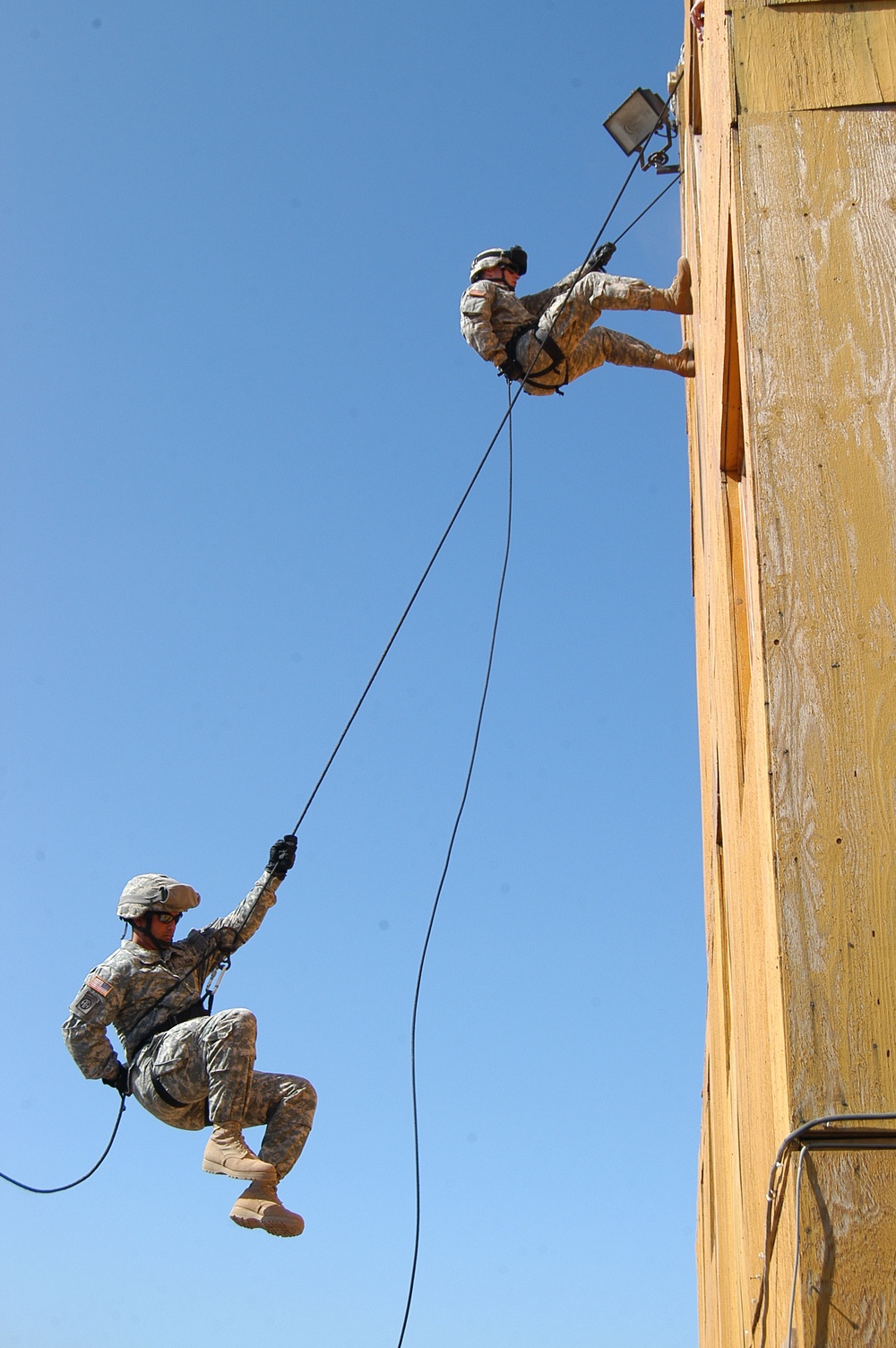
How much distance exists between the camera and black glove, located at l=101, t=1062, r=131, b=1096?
23.8 feet

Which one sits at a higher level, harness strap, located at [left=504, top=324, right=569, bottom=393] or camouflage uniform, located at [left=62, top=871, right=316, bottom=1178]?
harness strap, located at [left=504, top=324, right=569, bottom=393]

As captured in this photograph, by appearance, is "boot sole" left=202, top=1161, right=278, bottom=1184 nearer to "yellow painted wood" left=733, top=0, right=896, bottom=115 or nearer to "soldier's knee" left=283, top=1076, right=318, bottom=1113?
"soldier's knee" left=283, top=1076, right=318, bottom=1113

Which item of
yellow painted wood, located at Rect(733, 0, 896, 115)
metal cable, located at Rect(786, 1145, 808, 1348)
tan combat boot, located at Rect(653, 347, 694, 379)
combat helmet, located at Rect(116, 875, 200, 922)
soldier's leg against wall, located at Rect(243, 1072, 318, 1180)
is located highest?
tan combat boot, located at Rect(653, 347, 694, 379)

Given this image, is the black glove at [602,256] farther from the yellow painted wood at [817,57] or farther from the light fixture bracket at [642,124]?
the yellow painted wood at [817,57]

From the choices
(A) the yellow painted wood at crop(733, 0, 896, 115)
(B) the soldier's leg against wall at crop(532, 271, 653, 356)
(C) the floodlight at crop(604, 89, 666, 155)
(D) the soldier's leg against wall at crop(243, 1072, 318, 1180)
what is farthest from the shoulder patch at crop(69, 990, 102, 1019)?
(C) the floodlight at crop(604, 89, 666, 155)

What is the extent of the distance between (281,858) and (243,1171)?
173 centimetres

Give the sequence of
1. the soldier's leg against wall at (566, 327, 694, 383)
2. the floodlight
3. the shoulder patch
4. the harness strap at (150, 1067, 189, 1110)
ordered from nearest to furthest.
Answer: the harness strap at (150, 1067, 189, 1110), the shoulder patch, the soldier's leg against wall at (566, 327, 694, 383), the floodlight

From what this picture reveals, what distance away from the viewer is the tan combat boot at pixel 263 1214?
249 inches

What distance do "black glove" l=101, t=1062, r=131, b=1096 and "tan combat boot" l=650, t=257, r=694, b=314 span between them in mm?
5301

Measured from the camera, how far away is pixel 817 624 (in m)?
3.27

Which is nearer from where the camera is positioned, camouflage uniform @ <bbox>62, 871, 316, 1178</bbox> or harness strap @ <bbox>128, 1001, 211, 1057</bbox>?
camouflage uniform @ <bbox>62, 871, 316, 1178</bbox>

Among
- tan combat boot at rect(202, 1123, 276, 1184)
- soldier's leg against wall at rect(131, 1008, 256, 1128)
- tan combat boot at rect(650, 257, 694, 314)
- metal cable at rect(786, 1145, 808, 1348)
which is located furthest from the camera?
tan combat boot at rect(650, 257, 694, 314)

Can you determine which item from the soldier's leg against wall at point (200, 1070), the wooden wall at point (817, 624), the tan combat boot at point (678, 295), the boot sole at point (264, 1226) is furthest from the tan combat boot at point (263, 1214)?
the tan combat boot at point (678, 295)

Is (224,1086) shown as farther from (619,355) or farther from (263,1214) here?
(619,355)
